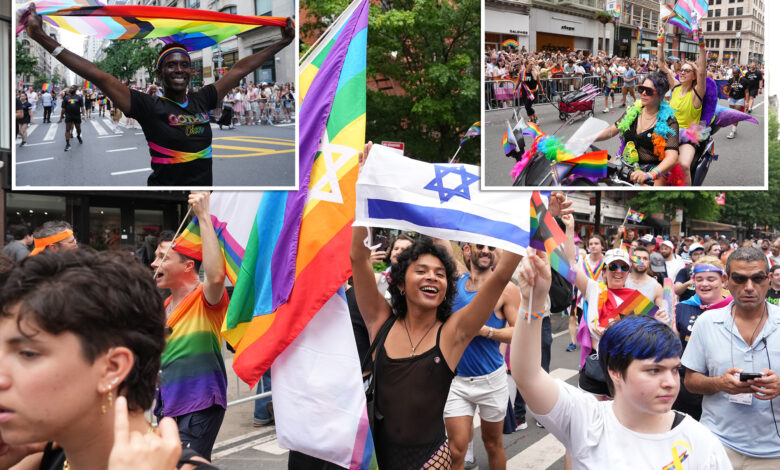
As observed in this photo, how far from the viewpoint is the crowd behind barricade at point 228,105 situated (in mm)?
4445

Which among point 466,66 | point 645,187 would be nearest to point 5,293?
point 645,187

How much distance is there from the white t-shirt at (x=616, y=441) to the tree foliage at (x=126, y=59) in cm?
331

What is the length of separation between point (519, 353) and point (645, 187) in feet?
6.36

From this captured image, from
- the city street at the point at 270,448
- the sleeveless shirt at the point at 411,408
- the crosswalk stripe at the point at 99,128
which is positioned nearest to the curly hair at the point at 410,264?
the sleeveless shirt at the point at 411,408

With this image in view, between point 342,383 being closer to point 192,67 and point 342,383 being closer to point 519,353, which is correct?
point 519,353

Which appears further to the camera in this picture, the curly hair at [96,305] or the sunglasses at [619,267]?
the sunglasses at [619,267]

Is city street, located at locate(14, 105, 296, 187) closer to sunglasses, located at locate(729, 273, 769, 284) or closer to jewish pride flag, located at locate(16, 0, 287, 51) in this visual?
jewish pride flag, located at locate(16, 0, 287, 51)

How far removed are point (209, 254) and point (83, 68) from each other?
Result: 4.99ft

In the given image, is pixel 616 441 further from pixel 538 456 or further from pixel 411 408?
pixel 538 456

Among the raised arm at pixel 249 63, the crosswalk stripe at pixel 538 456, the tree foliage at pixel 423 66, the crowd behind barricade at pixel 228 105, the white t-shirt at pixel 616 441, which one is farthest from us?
the tree foliage at pixel 423 66

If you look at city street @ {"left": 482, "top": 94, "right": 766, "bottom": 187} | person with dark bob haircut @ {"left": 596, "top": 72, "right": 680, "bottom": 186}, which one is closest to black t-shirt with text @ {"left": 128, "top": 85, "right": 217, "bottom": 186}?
city street @ {"left": 482, "top": 94, "right": 766, "bottom": 187}

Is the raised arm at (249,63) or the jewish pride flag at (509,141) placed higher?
the raised arm at (249,63)

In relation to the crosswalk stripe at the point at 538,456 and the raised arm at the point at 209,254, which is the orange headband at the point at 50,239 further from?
the crosswalk stripe at the point at 538,456

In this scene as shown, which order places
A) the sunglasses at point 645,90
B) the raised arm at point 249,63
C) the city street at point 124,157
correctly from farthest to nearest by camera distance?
the raised arm at point 249,63, the city street at point 124,157, the sunglasses at point 645,90
